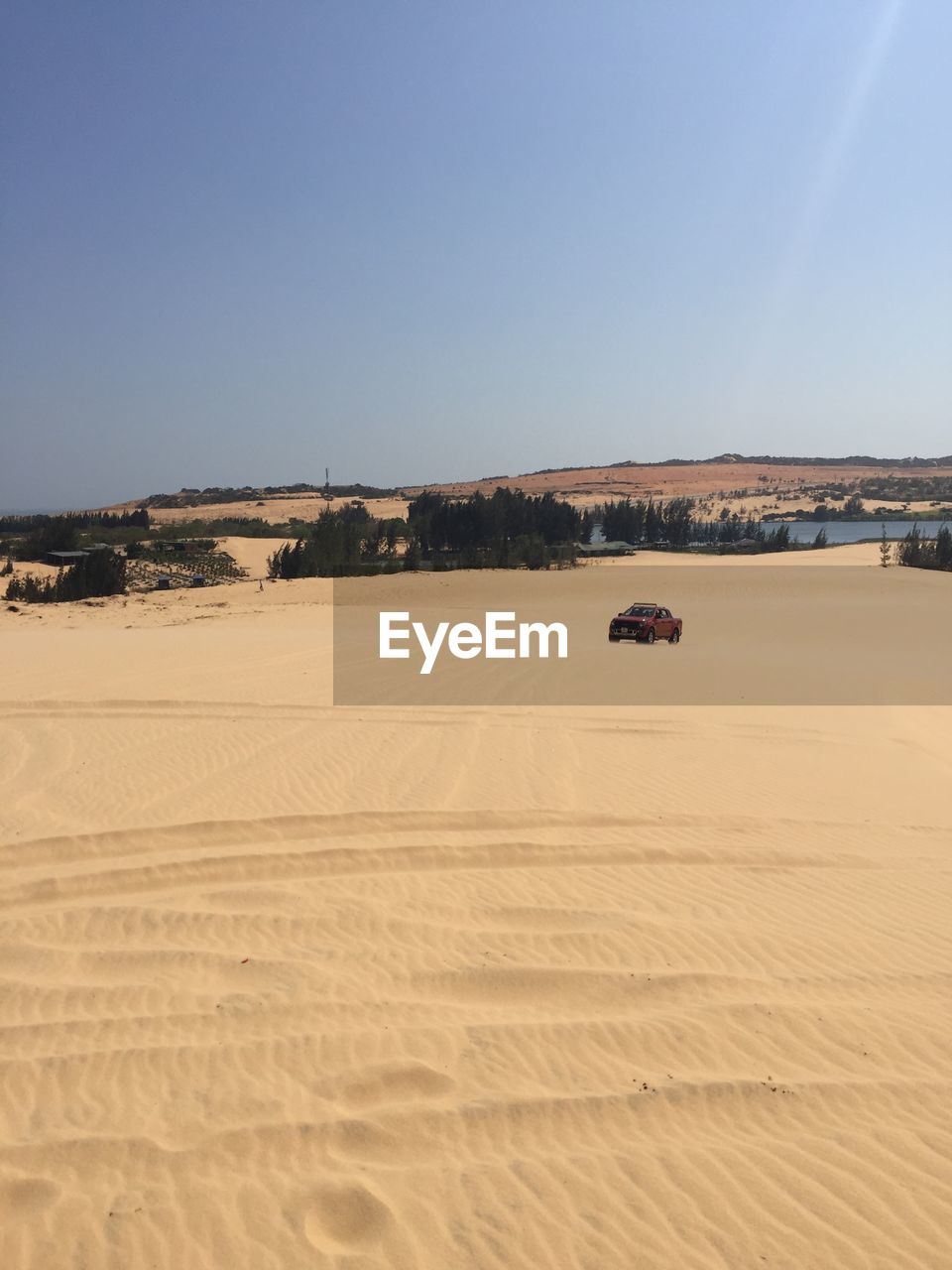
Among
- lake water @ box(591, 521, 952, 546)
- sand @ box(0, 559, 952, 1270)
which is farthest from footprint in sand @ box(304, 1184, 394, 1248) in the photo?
lake water @ box(591, 521, 952, 546)

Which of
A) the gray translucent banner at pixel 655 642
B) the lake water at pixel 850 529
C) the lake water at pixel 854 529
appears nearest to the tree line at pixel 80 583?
the gray translucent banner at pixel 655 642

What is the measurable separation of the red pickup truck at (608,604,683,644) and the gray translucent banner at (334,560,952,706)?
14.5 inches

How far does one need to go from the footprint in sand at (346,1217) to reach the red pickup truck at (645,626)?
71.2 ft

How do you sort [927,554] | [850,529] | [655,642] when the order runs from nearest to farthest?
[655,642] → [927,554] → [850,529]

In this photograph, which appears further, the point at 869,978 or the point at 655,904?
the point at 655,904

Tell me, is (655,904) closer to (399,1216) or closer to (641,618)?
(399,1216)

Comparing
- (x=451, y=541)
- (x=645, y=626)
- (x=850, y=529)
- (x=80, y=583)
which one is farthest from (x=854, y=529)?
(x=80, y=583)

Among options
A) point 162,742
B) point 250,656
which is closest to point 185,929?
point 162,742

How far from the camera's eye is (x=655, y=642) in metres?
25.2

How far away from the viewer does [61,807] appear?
9.21 meters

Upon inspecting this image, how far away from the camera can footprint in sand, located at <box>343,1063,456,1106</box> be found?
177 inches

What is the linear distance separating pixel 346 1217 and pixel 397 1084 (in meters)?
0.88

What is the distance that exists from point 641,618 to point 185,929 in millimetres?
20104

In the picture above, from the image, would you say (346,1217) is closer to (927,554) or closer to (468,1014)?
(468,1014)
